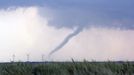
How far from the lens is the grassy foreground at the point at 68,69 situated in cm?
2777

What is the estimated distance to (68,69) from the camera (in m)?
29.1

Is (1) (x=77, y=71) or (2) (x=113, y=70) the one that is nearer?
(1) (x=77, y=71)

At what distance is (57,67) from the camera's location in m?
29.0

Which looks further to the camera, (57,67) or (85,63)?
(85,63)

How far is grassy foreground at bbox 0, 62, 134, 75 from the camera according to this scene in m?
27.8

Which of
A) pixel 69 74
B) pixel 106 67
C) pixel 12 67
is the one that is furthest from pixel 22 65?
pixel 106 67

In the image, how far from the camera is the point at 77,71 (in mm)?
28422

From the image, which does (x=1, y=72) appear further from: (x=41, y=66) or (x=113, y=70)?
(x=113, y=70)

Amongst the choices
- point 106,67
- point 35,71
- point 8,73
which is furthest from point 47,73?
point 106,67

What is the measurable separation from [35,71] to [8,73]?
220 cm

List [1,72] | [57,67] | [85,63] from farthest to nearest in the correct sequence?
[85,63], [57,67], [1,72]

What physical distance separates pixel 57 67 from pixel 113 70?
4.04m

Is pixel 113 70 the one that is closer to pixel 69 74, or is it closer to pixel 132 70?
pixel 132 70

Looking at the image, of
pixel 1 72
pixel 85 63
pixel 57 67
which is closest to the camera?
pixel 1 72
